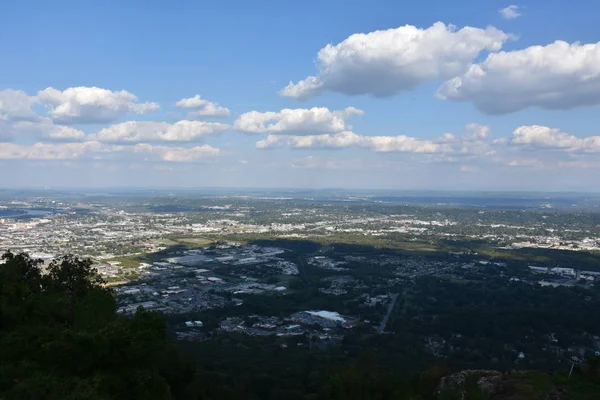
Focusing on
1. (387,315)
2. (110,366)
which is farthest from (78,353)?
(387,315)

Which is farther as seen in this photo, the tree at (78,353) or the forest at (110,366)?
the forest at (110,366)

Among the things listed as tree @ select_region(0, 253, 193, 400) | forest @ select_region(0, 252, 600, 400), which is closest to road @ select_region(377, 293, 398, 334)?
forest @ select_region(0, 252, 600, 400)

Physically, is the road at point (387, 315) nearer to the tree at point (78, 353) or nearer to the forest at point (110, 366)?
the forest at point (110, 366)

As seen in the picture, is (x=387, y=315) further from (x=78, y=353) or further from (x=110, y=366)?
(x=78, y=353)

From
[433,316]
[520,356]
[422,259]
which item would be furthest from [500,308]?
[422,259]

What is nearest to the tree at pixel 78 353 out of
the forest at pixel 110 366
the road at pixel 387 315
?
the forest at pixel 110 366

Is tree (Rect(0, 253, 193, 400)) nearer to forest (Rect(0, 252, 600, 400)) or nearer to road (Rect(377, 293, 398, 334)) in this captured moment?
forest (Rect(0, 252, 600, 400))

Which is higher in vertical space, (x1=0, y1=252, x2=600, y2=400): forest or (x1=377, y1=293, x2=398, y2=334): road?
(x1=0, y1=252, x2=600, y2=400): forest

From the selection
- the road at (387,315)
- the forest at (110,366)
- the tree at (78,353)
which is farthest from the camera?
the road at (387,315)

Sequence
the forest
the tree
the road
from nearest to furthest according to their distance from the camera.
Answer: the tree
the forest
the road

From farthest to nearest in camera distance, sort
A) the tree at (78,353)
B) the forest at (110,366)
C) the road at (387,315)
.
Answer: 1. the road at (387,315)
2. the forest at (110,366)
3. the tree at (78,353)

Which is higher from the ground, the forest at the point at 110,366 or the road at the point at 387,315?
the forest at the point at 110,366
